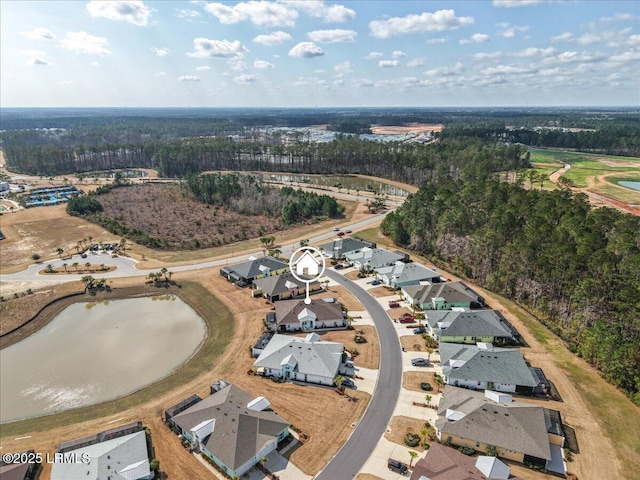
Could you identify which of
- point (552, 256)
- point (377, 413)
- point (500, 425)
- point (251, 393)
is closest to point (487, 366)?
point (500, 425)

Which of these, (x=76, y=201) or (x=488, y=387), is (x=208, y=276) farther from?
(x=76, y=201)

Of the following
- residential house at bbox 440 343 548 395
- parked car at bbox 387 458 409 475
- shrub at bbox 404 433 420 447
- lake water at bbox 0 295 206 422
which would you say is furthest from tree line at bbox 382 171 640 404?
lake water at bbox 0 295 206 422

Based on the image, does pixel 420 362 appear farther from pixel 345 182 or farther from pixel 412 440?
pixel 345 182

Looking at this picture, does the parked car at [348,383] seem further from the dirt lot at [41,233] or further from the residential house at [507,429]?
the dirt lot at [41,233]

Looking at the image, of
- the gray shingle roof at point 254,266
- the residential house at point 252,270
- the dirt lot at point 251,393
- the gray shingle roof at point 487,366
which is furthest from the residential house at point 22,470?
the gray shingle roof at point 487,366

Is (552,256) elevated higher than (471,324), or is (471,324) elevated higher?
(552,256)

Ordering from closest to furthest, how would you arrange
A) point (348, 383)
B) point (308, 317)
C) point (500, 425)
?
point (500, 425)
point (348, 383)
point (308, 317)

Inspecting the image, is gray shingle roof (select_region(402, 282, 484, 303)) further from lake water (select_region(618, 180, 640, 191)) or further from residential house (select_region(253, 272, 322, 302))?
lake water (select_region(618, 180, 640, 191))
